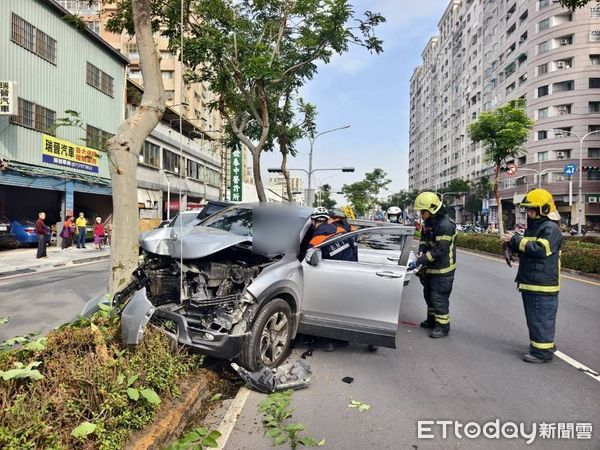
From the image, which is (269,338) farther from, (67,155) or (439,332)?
(67,155)

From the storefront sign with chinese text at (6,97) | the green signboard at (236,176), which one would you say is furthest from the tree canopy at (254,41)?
the green signboard at (236,176)

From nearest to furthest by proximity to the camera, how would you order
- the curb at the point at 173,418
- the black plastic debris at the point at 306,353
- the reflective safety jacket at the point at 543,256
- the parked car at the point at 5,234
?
1. the curb at the point at 173,418
2. the reflective safety jacket at the point at 543,256
3. the black plastic debris at the point at 306,353
4. the parked car at the point at 5,234

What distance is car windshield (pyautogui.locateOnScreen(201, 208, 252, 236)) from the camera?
15.9 feet

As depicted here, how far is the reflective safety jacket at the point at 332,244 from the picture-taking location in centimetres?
467

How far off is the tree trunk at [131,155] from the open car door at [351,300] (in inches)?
79.8

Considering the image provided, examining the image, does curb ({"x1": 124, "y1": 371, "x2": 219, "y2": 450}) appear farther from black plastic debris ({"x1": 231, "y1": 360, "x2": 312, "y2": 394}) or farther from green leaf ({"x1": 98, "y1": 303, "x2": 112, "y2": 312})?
green leaf ({"x1": 98, "y1": 303, "x2": 112, "y2": 312})

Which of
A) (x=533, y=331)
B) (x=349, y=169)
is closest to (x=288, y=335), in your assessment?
(x=533, y=331)

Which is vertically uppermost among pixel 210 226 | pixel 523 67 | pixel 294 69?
pixel 523 67

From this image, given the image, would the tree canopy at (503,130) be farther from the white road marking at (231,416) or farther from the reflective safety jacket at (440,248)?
the white road marking at (231,416)

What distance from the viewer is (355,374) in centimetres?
407

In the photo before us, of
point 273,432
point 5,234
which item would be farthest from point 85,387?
point 5,234

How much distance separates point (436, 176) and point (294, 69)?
83787mm

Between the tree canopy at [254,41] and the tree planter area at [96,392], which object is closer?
the tree planter area at [96,392]

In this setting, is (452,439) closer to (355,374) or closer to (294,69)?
(355,374)
